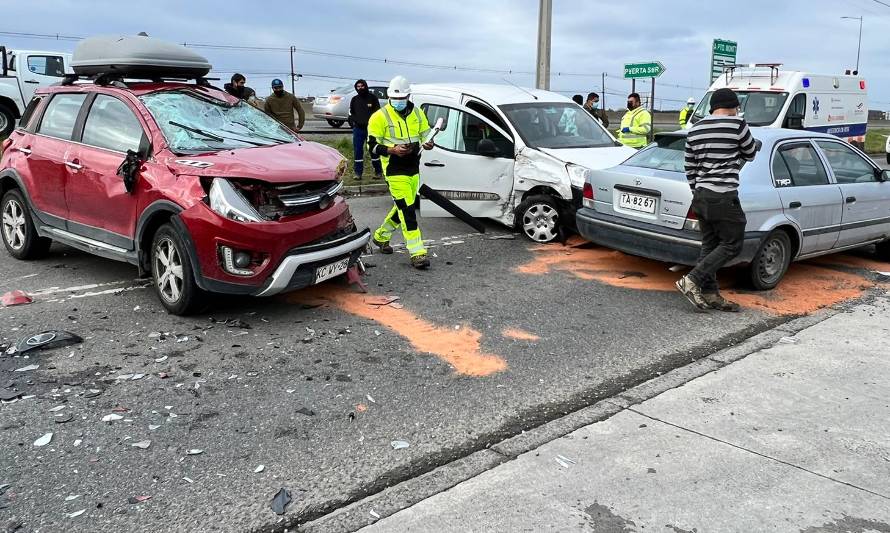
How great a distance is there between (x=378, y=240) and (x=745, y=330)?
12.6ft

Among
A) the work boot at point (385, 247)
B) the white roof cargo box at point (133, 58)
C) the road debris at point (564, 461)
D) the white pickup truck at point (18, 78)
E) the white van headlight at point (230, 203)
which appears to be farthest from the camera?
the white pickup truck at point (18, 78)

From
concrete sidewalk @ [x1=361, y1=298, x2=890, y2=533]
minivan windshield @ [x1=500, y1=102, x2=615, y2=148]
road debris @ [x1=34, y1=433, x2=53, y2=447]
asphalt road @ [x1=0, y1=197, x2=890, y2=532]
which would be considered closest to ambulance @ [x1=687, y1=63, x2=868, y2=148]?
minivan windshield @ [x1=500, y1=102, x2=615, y2=148]

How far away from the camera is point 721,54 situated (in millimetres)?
23156

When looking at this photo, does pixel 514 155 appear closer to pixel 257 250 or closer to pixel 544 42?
pixel 257 250

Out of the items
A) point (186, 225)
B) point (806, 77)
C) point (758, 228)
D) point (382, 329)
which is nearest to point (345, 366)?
point (382, 329)

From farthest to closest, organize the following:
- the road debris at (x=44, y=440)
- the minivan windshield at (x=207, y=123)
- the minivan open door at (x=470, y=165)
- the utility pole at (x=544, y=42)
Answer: the utility pole at (x=544, y=42), the minivan open door at (x=470, y=165), the minivan windshield at (x=207, y=123), the road debris at (x=44, y=440)

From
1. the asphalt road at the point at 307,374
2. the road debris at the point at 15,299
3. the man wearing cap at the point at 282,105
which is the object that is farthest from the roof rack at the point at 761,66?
the road debris at the point at 15,299

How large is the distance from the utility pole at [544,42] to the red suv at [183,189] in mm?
9285

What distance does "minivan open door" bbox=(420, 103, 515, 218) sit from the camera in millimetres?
8648

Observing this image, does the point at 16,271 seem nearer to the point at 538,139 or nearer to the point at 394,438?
the point at 394,438

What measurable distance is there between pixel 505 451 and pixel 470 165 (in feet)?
18.4

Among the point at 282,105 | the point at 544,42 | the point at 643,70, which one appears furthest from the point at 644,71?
the point at 282,105

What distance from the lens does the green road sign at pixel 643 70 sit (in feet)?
58.7

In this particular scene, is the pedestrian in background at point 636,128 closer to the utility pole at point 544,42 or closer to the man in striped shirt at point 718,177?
the utility pole at point 544,42
